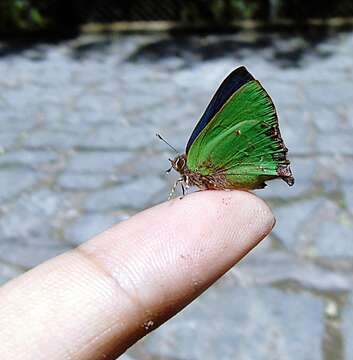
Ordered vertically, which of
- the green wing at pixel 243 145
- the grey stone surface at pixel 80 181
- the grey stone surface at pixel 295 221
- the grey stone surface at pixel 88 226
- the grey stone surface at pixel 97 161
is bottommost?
the grey stone surface at pixel 97 161

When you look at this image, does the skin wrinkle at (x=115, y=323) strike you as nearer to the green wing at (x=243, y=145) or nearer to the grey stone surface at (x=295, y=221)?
the green wing at (x=243, y=145)

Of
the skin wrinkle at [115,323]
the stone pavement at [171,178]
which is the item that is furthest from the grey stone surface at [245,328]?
the skin wrinkle at [115,323]

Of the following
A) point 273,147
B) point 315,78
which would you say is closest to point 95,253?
point 273,147

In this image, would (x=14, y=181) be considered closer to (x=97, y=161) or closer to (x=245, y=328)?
(x=97, y=161)

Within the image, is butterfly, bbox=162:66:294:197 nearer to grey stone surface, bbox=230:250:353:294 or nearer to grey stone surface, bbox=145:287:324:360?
grey stone surface, bbox=145:287:324:360

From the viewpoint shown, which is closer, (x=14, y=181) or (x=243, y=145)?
(x=243, y=145)

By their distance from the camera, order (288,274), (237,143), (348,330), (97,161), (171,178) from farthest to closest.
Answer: (97,161) < (171,178) < (288,274) < (348,330) < (237,143)

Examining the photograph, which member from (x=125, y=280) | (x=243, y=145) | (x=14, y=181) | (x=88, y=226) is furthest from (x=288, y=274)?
(x=14, y=181)

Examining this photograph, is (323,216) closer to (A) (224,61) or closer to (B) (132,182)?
(B) (132,182)
